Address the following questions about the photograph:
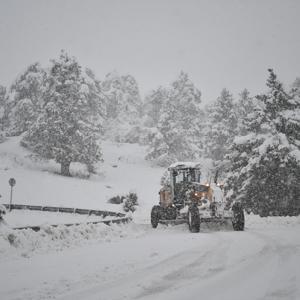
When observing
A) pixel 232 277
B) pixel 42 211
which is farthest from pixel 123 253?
pixel 42 211

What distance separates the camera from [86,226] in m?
13.6

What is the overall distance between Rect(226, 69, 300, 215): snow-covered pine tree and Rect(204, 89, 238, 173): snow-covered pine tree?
24.0 metres

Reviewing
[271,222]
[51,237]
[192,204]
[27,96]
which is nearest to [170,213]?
[192,204]

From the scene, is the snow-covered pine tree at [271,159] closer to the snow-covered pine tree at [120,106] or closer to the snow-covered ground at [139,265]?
the snow-covered ground at [139,265]

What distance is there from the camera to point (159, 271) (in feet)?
25.6

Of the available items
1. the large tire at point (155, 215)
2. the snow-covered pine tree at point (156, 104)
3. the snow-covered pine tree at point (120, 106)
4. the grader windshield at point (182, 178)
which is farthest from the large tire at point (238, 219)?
the snow-covered pine tree at point (156, 104)

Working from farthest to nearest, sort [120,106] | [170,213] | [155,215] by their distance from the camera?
1. [120,106]
2. [155,215]
3. [170,213]

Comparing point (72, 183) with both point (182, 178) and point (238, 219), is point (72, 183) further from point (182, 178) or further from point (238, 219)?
point (238, 219)

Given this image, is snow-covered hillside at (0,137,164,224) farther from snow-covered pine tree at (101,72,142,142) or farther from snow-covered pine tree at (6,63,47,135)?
snow-covered pine tree at (101,72,142,142)

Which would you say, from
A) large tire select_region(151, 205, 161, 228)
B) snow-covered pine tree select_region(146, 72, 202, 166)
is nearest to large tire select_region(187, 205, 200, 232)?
large tire select_region(151, 205, 161, 228)

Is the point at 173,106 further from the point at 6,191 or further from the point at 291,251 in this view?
the point at 291,251

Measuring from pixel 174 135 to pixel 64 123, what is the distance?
16.9 meters

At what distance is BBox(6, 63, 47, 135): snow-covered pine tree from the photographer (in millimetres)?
48469

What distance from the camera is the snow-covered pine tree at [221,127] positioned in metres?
49.2
